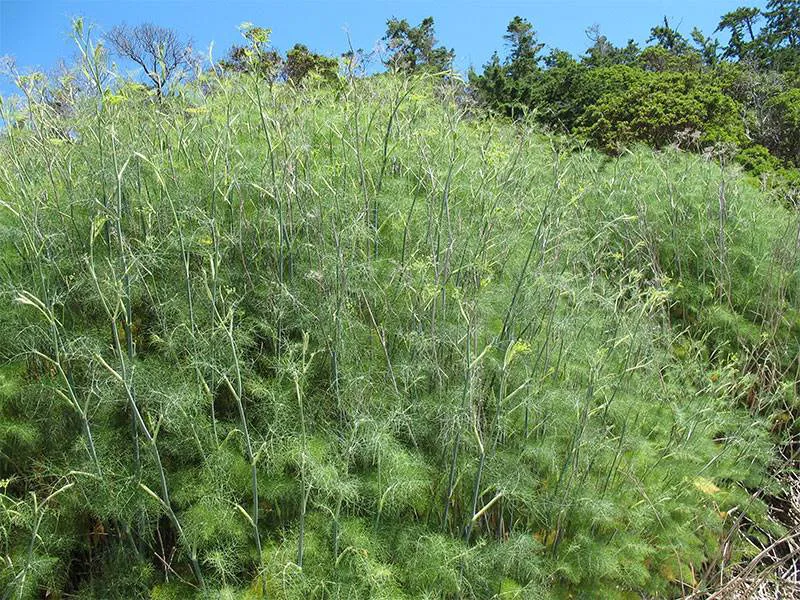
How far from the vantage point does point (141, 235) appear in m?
3.91

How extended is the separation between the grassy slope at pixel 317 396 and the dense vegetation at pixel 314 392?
0.02 m

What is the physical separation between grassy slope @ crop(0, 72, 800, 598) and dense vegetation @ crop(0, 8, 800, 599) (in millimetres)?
21

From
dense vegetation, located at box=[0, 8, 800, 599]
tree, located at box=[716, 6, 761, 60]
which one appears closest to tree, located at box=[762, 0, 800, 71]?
tree, located at box=[716, 6, 761, 60]

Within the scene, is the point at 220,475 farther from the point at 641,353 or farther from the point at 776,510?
the point at 776,510

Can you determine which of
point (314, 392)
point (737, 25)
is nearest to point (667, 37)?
point (737, 25)

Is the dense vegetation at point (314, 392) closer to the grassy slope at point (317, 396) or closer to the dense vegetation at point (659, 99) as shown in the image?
the grassy slope at point (317, 396)

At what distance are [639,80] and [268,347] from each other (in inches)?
621

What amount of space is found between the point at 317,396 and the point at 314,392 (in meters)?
0.13

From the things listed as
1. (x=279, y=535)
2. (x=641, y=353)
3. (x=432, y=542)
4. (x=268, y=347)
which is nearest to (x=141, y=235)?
(x=268, y=347)

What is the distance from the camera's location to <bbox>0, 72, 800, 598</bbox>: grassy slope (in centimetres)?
301

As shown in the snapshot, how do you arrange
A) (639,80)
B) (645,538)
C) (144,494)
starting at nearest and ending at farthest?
(144,494), (645,538), (639,80)

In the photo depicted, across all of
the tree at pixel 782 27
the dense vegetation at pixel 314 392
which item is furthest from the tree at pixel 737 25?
Result: the dense vegetation at pixel 314 392

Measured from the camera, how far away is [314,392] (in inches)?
140

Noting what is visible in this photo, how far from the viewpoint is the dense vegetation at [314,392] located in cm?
302
